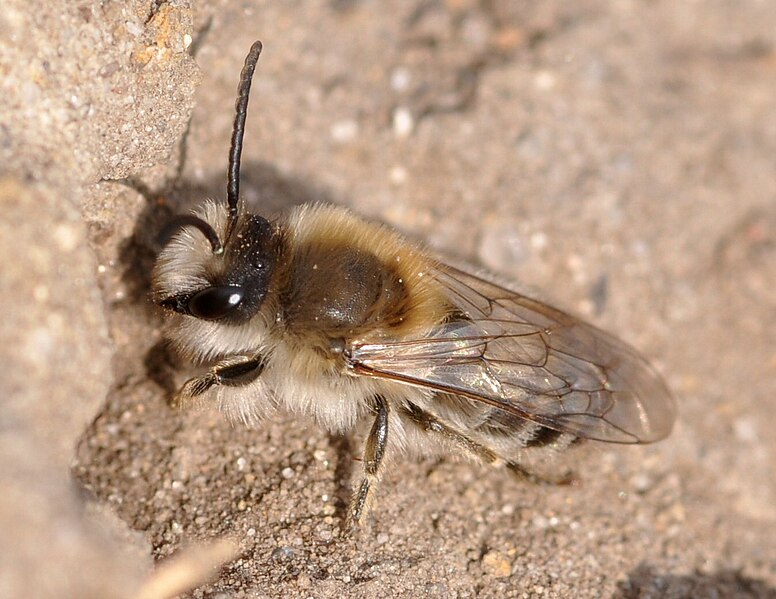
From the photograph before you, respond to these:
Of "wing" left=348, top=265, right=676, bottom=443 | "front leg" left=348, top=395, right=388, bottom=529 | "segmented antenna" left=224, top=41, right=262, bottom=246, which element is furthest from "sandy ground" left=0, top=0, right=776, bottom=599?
"wing" left=348, top=265, right=676, bottom=443

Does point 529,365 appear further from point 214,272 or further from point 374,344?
point 214,272

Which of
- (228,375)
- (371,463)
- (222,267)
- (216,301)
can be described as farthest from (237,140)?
(371,463)

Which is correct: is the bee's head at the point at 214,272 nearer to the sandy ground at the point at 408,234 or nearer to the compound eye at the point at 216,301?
the compound eye at the point at 216,301

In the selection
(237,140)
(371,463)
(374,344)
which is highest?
(237,140)

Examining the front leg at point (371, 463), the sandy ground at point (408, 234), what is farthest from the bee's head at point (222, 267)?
the front leg at point (371, 463)

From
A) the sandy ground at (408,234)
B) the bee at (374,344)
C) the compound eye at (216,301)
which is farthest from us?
the bee at (374,344)

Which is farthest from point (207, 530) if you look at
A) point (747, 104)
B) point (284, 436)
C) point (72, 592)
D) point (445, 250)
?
point (747, 104)
